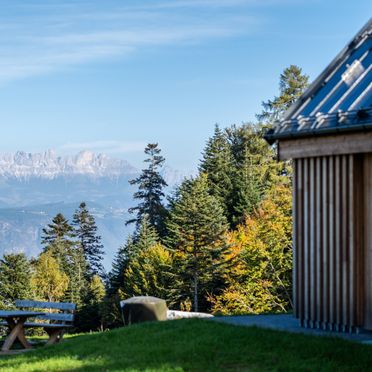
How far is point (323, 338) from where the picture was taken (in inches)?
458

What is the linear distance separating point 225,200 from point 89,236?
36984mm

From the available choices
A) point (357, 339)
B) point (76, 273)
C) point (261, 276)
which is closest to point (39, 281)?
point (76, 273)

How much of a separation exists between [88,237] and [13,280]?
136 feet

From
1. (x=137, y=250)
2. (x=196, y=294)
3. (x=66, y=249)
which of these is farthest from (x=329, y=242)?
(x=66, y=249)

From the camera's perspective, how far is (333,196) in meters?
12.8

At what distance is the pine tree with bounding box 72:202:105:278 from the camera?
329ft

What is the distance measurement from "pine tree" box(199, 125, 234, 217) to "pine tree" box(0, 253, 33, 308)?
17.6 metres

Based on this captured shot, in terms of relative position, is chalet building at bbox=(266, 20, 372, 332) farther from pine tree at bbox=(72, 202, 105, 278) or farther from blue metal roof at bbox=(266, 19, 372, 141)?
pine tree at bbox=(72, 202, 105, 278)

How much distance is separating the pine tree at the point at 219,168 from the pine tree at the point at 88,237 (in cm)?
2962

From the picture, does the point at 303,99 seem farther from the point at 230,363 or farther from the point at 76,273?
the point at 76,273

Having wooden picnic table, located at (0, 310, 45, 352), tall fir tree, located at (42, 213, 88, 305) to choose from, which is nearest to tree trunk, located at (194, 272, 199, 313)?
tall fir tree, located at (42, 213, 88, 305)

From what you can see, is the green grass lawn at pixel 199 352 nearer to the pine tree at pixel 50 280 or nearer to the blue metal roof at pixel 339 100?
the blue metal roof at pixel 339 100

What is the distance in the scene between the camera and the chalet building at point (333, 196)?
12453 millimetres

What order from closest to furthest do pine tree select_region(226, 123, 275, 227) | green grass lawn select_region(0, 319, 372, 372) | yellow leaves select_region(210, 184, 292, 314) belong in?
green grass lawn select_region(0, 319, 372, 372)
yellow leaves select_region(210, 184, 292, 314)
pine tree select_region(226, 123, 275, 227)
